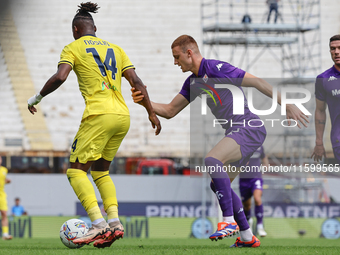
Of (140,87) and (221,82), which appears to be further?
(221,82)

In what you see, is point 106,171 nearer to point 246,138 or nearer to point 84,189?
point 84,189

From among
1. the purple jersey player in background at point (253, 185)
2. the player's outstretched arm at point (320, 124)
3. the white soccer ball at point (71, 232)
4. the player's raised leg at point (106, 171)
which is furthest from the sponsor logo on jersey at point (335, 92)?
the purple jersey player in background at point (253, 185)

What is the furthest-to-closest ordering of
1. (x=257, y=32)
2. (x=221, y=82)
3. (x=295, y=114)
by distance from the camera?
(x=257, y=32)
(x=221, y=82)
(x=295, y=114)

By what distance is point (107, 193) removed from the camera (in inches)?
198

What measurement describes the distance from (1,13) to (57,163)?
8.22m

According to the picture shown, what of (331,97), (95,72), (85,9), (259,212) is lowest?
(259,212)

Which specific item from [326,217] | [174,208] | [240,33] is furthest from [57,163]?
[326,217]

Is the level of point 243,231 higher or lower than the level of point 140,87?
lower

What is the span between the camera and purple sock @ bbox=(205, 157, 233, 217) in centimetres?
488

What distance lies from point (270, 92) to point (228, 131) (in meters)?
0.60

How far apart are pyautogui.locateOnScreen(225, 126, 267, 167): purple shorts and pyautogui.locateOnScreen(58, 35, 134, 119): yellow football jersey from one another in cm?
113

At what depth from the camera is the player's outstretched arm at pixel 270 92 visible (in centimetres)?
487

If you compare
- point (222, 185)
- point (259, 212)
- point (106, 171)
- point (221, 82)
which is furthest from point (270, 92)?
point (259, 212)

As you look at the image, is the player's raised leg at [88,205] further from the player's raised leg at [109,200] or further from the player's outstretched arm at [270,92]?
the player's outstretched arm at [270,92]
